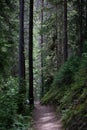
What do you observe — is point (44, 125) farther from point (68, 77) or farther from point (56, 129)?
point (68, 77)

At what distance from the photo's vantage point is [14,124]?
442 inches

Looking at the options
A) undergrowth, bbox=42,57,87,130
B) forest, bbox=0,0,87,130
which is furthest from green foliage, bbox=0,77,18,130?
undergrowth, bbox=42,57,87,130

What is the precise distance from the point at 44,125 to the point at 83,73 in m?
3.55

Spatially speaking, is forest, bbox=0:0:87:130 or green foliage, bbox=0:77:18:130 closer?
green foliage, bbox=0:77:18:130

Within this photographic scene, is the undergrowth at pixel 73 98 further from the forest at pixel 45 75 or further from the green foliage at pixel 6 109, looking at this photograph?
the green foliage at pixel 6 109

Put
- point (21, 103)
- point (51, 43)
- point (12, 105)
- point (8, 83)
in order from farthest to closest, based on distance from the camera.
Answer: point (51, 43)
point (21, 103)
point (8, 83)
point (12, 105)

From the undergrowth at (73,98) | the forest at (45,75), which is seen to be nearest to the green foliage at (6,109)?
the forest at (45,75)

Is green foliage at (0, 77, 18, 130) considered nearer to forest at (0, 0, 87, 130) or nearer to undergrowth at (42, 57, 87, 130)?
forest at (0, 0, 87, 130)

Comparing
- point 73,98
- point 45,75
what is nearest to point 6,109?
point 73,98

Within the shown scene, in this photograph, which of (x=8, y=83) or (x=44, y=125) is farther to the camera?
(x=8, y=83)

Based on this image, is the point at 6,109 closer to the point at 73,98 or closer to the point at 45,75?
the point at 73,98

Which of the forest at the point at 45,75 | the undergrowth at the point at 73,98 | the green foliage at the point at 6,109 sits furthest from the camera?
the forest at the point at 45,75

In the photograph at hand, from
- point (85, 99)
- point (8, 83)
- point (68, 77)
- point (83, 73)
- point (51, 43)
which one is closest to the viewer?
point (85, 99)

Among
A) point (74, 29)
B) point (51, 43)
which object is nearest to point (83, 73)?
point (74, 29)
